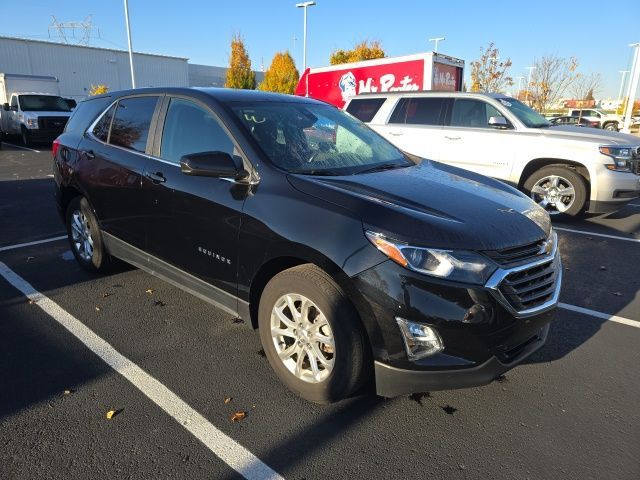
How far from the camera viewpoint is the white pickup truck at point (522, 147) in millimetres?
6891

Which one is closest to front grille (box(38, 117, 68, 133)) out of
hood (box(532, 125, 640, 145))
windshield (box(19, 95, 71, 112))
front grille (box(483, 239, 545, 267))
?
windshield (box(19, 95, 71, 112))

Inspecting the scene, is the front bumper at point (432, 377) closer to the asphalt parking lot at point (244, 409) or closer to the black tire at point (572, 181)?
the asphalt parking lot at point (244, 409)

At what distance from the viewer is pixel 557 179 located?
7297mm

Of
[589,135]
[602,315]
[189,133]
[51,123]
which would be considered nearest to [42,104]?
[51,123]

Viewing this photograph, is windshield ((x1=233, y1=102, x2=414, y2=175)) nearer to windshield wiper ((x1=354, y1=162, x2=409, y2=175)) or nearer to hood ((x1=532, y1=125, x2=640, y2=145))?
windshield wiper ((x1=354, y1=162, x2=409, y2=175))

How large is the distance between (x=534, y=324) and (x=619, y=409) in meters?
0.88

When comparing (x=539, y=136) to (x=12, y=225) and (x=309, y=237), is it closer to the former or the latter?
(x=309, y=237)

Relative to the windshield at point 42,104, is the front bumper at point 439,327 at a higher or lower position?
lower

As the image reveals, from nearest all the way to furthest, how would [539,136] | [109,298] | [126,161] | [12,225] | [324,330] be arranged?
[324,330], [126,161], [109,298], [12,225], [539,136]

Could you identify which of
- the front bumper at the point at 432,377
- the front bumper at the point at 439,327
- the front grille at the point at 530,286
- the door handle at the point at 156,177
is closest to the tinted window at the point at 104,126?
the door handle at the point at 156,177

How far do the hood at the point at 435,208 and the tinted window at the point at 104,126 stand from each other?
7.81ft

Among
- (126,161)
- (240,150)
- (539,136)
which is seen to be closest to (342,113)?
(240,150)

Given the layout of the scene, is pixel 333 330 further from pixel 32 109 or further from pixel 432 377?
pixel 32 109

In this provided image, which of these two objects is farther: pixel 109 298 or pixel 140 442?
pixel 109 298
